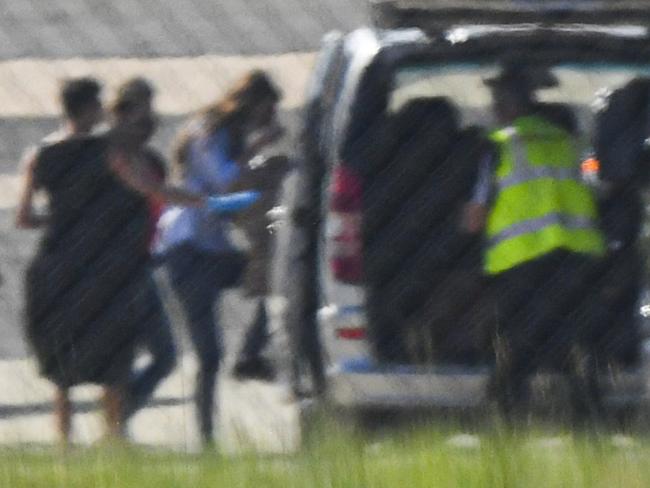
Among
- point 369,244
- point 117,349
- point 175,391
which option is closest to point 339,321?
point 369,244

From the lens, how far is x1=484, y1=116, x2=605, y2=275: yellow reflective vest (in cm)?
673

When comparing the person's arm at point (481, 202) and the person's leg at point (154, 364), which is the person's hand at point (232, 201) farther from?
the person's arm at point (481, 202)

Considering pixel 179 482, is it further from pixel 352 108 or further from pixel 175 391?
pixel 175 391

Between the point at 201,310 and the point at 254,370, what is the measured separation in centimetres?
77

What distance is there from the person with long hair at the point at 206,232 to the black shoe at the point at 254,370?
1.74 ft

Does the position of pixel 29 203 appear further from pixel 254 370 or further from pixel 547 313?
pixel 547 313

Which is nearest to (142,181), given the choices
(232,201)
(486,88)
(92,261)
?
(92,261)

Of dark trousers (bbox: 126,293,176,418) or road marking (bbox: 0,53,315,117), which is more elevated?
road marking (bbox: 0,53,315,117)

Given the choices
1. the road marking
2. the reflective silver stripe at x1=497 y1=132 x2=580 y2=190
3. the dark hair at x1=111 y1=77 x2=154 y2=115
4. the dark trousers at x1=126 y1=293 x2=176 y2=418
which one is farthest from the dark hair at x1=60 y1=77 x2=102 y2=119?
the road marking

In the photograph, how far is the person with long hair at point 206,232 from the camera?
7422mm

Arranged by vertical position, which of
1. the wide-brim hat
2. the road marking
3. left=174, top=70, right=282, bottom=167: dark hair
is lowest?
the wide-brim hat

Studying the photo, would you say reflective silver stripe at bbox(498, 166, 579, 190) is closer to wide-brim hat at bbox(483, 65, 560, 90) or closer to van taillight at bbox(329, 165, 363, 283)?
wide-brim hat at bbox(483, 65, 560, 90)

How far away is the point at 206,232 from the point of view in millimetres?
7461

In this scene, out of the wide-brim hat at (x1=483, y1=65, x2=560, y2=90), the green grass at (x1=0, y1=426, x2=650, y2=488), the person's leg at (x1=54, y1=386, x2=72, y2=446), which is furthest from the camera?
the person's leg at (x1=54, y1=386, x2=72, y2=446)
